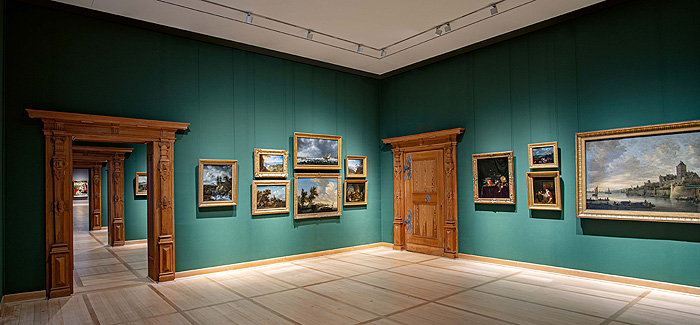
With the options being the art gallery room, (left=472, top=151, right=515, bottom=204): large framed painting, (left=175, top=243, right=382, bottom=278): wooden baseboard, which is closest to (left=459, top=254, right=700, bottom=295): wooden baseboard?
the art gallery room

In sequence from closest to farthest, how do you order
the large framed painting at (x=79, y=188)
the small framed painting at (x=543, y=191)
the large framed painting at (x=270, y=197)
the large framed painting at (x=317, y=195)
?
1. the small framed painting at (x=543, y=191)
2. the large framed painting at (x=270, y=197)
3. the large framed painting at (x=317, y=195)
4. the large framed painting at (x=79, y=188)

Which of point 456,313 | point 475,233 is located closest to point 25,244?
point 456,313

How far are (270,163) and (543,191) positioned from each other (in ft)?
22.3

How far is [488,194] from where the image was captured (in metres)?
10.3

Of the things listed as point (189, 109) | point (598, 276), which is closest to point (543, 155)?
point (598, 276)

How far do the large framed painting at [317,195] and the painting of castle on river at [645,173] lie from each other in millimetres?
6609

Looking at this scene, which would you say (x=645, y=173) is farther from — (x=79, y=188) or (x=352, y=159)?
(x=79, y=188)

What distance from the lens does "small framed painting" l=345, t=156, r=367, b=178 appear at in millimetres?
12547

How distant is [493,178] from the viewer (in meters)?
10.2

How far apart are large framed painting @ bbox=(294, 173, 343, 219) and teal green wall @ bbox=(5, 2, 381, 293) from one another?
0.31 meters

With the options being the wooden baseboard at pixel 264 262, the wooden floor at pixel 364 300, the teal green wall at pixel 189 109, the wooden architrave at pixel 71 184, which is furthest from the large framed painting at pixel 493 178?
the wooden architrave at pixel 71 184

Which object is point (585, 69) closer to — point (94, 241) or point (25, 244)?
point (25, 244)

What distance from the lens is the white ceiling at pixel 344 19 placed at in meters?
8.09

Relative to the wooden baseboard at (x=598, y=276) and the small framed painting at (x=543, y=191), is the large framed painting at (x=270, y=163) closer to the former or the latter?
the wooden baseboard at (x=598, y=276)
